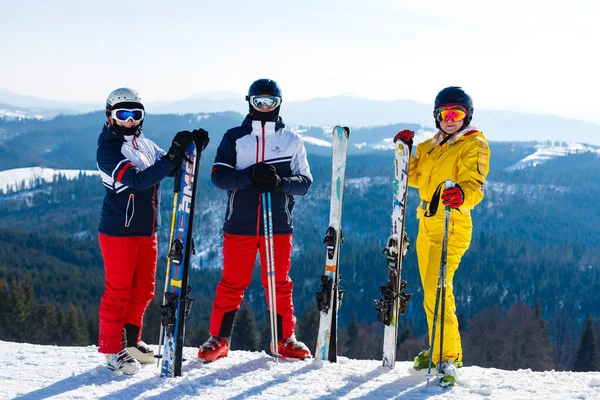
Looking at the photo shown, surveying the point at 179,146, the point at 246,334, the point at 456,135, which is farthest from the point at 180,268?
the point at 246,334

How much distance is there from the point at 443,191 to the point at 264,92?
188 centimetres

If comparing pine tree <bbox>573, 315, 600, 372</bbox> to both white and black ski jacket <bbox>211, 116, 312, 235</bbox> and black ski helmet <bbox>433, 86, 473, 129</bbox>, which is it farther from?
white and black ski jacket <bbox>211, 116, 312, 235</bbox>

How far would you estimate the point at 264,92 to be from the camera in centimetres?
523

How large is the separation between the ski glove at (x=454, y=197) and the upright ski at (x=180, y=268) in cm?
207

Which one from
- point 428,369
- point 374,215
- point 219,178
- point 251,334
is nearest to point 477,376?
point 428,369

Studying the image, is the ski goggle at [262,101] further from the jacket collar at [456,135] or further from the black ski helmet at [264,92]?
the jacket collar at [456,135]

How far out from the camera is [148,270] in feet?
16.9

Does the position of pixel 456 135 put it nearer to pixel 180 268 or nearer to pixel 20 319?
pixel 180 268

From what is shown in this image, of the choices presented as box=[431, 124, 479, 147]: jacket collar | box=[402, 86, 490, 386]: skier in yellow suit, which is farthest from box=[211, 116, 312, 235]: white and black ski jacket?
box=[431, 124, 479, 147]: jacket collar

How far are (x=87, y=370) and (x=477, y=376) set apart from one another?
3437mm

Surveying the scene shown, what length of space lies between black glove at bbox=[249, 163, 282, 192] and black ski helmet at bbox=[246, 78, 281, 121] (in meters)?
0.56

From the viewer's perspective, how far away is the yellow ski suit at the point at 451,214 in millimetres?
4723

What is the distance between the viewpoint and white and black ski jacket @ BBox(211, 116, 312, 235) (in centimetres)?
516

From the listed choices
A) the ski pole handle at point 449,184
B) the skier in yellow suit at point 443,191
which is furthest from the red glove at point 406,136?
the ski pole handle at point 449,184
